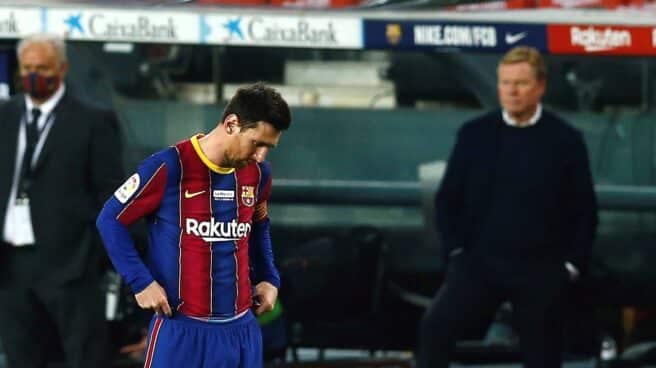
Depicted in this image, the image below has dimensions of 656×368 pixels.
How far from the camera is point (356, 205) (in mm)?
8352

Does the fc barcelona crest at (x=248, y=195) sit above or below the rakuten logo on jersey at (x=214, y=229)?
above

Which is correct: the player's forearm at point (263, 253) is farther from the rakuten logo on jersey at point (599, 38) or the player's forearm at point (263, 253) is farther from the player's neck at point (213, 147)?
the rakuten logo on jersey at point (599, 38)

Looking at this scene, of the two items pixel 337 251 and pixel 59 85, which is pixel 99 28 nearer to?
pixel 59 85

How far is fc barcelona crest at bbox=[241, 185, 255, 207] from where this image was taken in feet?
17.5

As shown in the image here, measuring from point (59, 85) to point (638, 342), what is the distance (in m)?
3.33

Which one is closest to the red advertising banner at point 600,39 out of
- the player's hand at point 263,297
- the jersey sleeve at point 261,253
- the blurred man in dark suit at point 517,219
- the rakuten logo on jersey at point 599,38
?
the rakuten logo on jersey at point 599,38

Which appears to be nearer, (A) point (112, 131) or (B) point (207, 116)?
(A) point (112, 131)

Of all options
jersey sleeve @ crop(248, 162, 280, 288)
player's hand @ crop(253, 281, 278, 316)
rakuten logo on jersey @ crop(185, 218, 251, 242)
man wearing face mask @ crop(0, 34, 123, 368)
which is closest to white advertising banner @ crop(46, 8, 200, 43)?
man wearing face mask @ crop(0, 34, 123, 368)

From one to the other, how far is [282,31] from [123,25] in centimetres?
71

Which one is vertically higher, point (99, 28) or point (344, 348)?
point (99, 28)

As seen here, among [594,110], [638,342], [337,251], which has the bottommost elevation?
[638,342]

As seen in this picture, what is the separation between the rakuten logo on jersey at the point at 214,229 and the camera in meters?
5.27

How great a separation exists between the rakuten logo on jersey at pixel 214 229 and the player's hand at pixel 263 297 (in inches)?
10.7

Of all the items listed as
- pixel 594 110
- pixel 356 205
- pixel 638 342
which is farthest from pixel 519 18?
pixel 638 342
